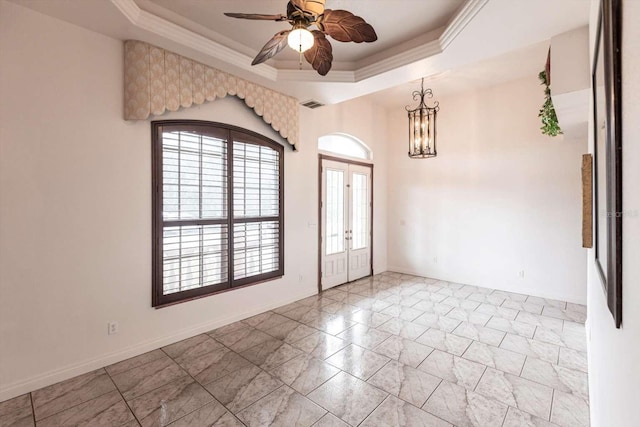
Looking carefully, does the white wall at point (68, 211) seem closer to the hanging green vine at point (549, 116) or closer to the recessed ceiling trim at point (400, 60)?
the recessed ceiling trim at point (400, 60)

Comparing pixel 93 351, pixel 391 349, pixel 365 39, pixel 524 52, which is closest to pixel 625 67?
pixel 365 39

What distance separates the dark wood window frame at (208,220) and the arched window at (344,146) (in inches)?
45.2

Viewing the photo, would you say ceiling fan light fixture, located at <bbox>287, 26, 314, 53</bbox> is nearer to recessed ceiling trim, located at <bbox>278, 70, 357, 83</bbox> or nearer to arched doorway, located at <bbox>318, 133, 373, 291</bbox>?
recessed ceiling trim, located at <bbox>278, 70, 357, 83</bbox>

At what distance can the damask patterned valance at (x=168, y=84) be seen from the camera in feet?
10.1

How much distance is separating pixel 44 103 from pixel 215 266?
2.36 m

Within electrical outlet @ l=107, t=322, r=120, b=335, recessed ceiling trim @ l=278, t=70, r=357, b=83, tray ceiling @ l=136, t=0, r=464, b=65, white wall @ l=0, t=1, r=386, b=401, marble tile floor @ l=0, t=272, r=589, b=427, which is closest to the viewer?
marble tile floor @ l=0, t=272, r=589, b=427

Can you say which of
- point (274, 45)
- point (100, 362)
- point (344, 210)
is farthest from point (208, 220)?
point (344, 210)

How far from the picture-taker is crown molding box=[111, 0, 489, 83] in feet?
8.93

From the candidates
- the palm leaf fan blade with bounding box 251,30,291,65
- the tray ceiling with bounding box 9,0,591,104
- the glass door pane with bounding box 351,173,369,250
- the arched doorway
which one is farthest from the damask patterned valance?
the glass door pane with bounding box 351,173,369,250

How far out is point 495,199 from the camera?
18.1 ft

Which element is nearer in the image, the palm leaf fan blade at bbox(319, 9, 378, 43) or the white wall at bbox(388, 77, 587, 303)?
the palm leaf fan blade at bbox(319, 9, 378, 43)

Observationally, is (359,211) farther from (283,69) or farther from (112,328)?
(112,328)

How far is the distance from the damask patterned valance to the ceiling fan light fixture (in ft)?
5.78

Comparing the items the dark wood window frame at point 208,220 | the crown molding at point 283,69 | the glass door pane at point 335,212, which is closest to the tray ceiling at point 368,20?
the crown molding at point 283,69
